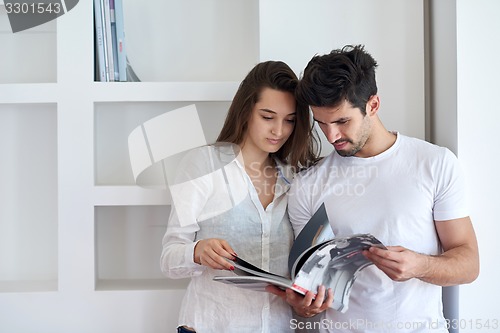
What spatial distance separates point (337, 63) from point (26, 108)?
1.07 m

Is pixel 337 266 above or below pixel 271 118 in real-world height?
below

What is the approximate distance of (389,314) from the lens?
1.35 m

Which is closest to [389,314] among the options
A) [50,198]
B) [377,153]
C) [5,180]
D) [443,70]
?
[377,153]

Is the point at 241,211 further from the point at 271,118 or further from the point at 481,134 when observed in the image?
the point at 481,134

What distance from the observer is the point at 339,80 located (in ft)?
4.32

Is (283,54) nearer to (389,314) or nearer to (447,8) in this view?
(447,8)

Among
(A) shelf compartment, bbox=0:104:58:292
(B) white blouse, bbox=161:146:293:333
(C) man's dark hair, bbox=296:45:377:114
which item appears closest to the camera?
(C) man's dark hair, bbox=296:45:377:114

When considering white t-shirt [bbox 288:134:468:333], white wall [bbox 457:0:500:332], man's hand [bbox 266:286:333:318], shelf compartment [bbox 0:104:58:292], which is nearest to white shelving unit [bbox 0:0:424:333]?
shelf compartment [bbox 0:104:58:292]

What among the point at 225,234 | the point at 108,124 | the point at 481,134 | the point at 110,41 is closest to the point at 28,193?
the point at 108,124

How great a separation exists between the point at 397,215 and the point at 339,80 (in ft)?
1.21

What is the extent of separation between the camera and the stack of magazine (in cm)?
163

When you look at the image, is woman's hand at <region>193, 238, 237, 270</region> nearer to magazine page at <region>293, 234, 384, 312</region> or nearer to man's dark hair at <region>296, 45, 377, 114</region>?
magazine page at <region>293, 234, 384, 312</region>
